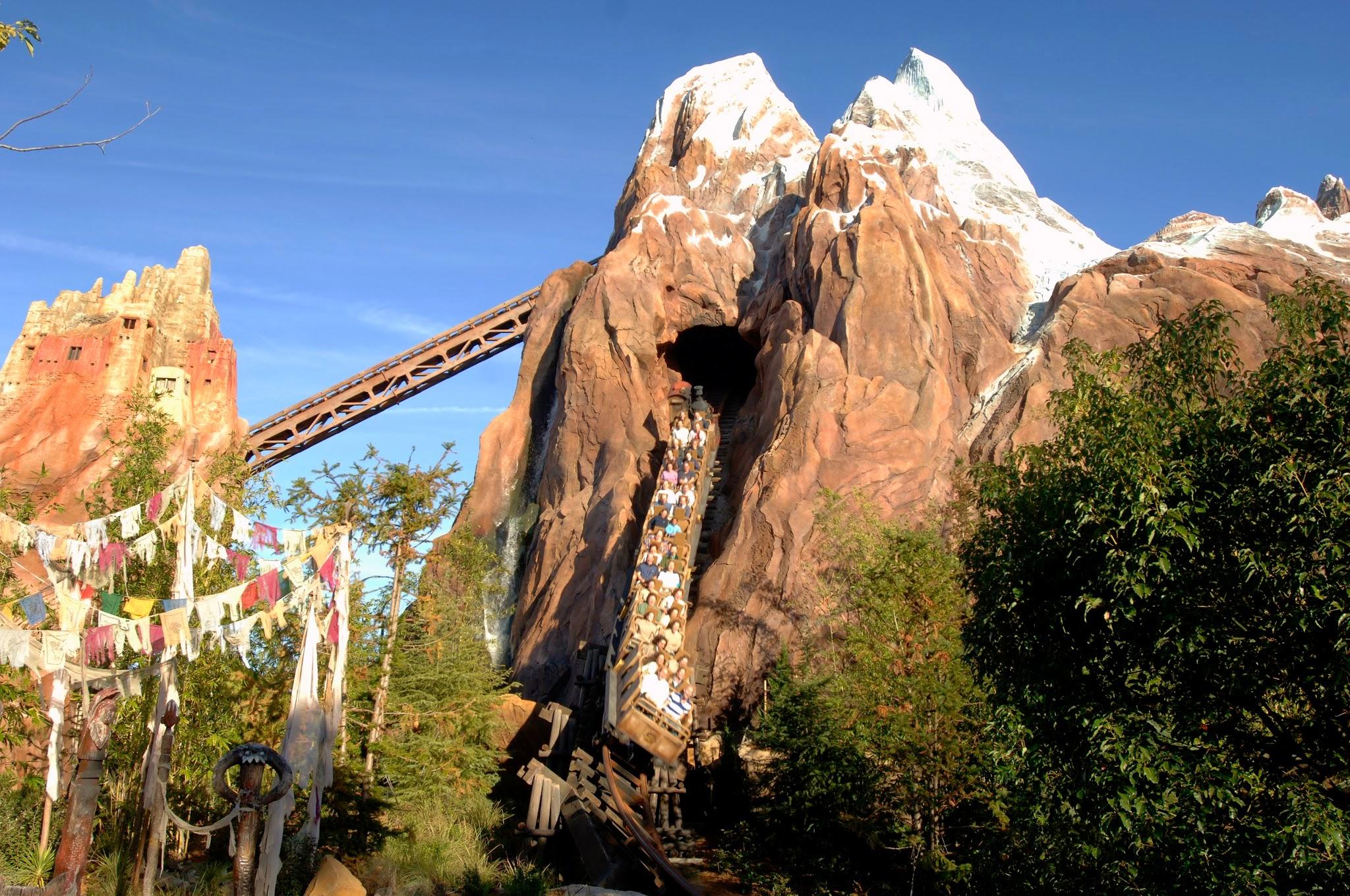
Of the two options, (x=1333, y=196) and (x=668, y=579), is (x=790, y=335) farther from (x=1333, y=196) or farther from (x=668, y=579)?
Answer: (x=1333, y=196)

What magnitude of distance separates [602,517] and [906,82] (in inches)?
934

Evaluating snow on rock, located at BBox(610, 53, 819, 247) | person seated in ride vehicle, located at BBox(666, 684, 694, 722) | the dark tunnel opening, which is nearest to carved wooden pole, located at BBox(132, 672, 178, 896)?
person seated in ride vehicle, located at BBox(666, 684, 694, 722)

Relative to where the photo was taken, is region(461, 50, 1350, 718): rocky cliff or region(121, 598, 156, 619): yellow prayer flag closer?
region(121, 598, 156, 619): yellow prayer flag

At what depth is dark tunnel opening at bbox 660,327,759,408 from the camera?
2966 centimetres

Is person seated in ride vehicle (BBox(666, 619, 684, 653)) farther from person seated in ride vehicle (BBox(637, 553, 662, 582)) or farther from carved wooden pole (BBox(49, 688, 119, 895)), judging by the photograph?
carved wooden pole (BBox(49, 688, 119, 895))

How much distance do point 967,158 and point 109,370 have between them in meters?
31.5

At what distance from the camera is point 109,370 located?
40.5m

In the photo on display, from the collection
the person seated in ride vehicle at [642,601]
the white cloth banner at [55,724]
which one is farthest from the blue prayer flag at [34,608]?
the person seated in ride vehicle at [642,601]

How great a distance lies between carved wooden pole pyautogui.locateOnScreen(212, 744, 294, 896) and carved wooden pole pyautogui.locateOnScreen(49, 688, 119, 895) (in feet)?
4.06

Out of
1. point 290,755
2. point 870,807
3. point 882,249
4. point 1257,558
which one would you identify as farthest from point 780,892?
point 882,249

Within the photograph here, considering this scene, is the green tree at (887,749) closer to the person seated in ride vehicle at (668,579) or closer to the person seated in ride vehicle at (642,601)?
the person seated in ride vehicle at (642,601)

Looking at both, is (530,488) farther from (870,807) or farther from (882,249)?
(870,807)

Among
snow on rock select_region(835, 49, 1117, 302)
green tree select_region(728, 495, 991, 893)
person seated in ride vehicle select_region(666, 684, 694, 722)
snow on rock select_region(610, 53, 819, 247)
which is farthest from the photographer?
snow on rock select_region(610, 53, 819, 247)

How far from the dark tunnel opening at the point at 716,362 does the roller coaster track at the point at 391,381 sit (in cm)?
483
